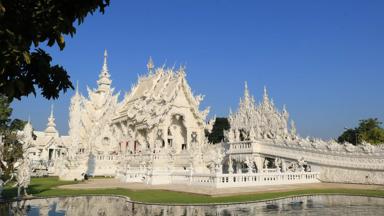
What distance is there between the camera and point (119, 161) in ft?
104

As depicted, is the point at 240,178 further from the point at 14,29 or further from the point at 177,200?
the point at 14,29

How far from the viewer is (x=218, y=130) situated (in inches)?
2440

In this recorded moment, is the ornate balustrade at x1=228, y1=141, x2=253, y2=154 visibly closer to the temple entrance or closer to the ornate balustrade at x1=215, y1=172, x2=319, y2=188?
the ornate balustrade at x1=215, y1=172, x2=319, y2=188

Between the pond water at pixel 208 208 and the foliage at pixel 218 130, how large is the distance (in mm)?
45840

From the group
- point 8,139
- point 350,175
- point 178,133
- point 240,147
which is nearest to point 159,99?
point 178,133

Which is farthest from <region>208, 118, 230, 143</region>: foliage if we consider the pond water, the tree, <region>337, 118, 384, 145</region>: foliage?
the tree

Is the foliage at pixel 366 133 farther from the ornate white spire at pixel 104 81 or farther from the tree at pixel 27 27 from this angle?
the tree at pixel 27 27

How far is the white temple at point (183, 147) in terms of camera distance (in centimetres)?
2019

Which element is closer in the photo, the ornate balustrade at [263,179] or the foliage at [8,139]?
the ornate balustrade at [263,179]

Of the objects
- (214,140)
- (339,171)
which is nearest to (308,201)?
(339,171)

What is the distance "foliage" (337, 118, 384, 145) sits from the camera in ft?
131

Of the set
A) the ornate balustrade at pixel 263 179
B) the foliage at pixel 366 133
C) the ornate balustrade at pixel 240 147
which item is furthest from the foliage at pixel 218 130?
the ornate balustrade at pixel 263 179

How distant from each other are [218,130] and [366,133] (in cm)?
2530

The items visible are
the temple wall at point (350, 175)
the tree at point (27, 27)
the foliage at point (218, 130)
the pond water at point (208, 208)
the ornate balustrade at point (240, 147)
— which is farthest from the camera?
the foliage at point (218, 130)
